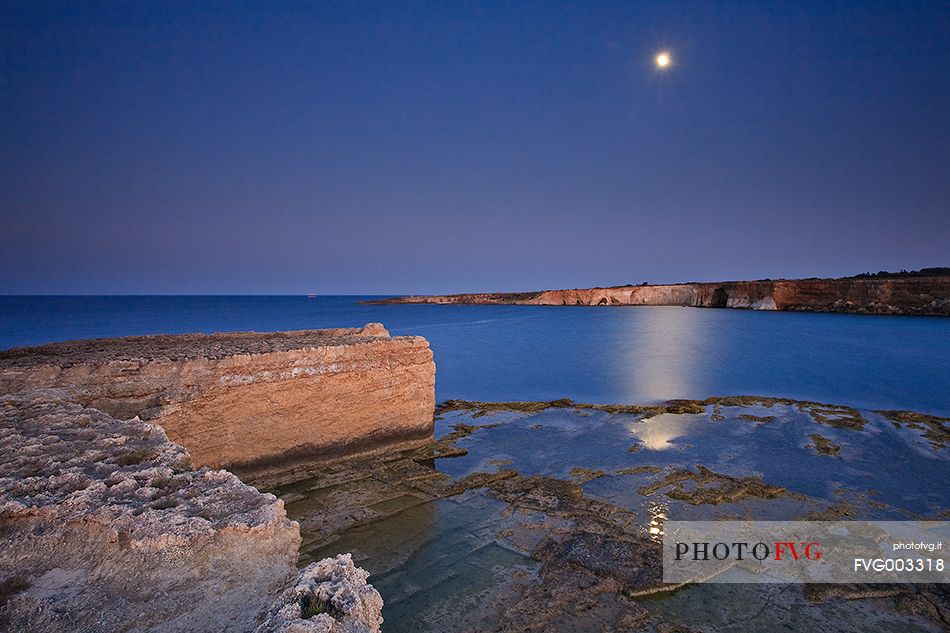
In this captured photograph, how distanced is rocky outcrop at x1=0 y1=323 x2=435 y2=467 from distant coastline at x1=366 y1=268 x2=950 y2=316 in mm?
56290

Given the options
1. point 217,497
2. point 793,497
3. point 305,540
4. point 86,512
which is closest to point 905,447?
point 793,497

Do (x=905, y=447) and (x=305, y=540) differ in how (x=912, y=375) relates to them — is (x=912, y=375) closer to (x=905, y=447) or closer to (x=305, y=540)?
(x=905, y=447)

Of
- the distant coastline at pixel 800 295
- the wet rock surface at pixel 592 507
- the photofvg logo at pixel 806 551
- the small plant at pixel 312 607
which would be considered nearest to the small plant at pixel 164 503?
the small plant at pixel 312 607

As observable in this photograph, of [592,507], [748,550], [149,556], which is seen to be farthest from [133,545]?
[748,550]

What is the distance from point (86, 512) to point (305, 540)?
120 inches

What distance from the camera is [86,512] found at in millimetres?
2740

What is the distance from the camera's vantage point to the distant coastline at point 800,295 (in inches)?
1795

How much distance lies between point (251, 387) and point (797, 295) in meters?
63.3

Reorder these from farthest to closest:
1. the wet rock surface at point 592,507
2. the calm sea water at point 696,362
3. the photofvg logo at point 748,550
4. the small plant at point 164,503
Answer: the calm sea water at point 696,362 → the photofvg logo at point 748,550 → the wet rock surface at point 592,507 → the small plant at point 164,503

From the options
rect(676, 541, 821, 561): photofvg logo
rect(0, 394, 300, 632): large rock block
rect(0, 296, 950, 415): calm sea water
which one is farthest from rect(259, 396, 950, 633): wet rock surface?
rect(0, 296, 950, 415): calm sea water

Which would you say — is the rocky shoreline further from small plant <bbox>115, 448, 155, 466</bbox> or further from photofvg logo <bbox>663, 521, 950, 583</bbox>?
photofvg logo <bbox>663, 521, 950, 583</bbox>

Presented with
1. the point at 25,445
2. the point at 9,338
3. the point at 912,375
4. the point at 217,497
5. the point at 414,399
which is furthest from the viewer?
the point at 9,338

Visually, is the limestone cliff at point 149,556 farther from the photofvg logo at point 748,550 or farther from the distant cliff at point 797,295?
the distant cliff at point 797,295

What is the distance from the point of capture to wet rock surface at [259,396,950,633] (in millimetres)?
4195
